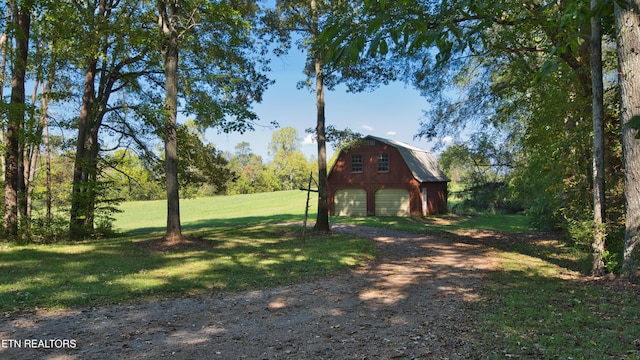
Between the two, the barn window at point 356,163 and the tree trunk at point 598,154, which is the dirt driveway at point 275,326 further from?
the barn window at point 356,163

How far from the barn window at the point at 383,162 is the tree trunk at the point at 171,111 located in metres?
19.4

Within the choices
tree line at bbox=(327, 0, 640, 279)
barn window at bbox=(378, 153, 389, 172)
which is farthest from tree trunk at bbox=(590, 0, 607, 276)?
barn window at bbox=(378, 153, 389, 172)

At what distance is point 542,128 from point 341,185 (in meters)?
21.6

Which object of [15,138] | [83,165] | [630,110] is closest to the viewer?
[630,110]

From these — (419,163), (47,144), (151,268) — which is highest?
(47,144)

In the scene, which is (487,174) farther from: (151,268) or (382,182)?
(151,268)

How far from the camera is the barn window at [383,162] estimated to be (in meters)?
31.2

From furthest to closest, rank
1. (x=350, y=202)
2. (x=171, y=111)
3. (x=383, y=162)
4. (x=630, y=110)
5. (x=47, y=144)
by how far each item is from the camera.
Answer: (x=350, y=202)
(x=383, y=162)
(x=47, y=144)
(x=171, y=111)
(x=630, y=110)

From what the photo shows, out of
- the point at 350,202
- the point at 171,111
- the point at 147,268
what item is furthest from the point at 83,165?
the point at 350,202

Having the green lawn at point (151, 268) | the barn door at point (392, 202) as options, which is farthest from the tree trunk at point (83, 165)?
the barn door at point (392, 202)

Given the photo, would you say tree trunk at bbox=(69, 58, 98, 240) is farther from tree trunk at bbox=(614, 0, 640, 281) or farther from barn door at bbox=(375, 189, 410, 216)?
barn door at bbox=(375, 189, 410, 216)

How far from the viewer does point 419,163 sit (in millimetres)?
32750

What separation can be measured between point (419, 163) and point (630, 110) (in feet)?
82.5

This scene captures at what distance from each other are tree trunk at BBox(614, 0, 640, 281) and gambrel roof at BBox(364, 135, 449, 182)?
70.9 feet
